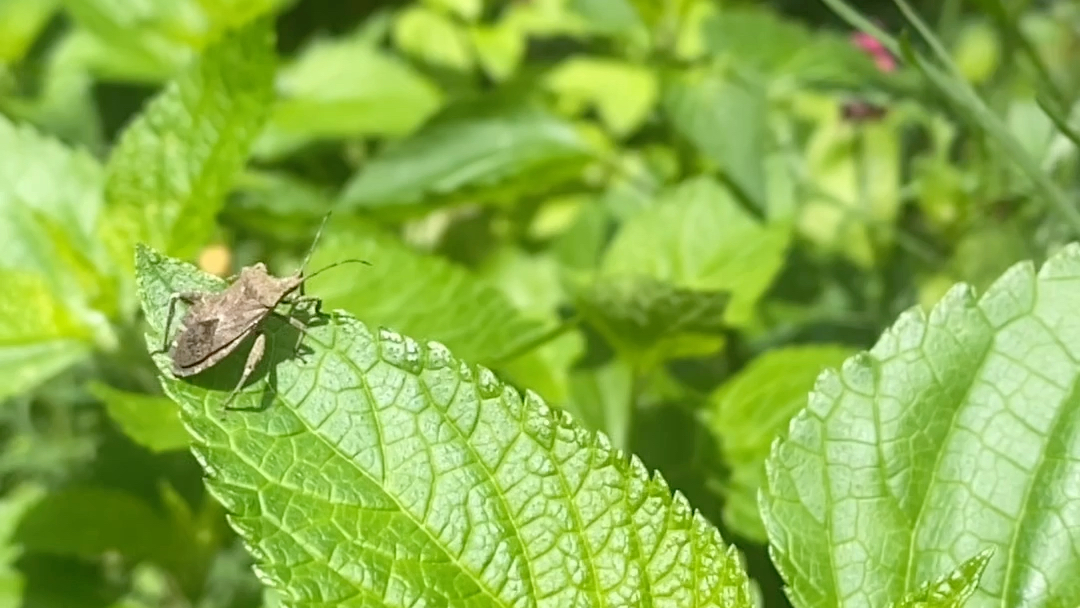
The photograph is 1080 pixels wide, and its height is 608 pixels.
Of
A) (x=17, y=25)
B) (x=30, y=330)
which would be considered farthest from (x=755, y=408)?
(x=17, y=25)

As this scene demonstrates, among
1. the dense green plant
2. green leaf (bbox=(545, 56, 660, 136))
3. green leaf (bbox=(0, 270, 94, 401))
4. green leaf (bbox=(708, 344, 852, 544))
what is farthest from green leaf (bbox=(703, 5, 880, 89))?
green leaf (bbox=(0, 270, 94, 401))

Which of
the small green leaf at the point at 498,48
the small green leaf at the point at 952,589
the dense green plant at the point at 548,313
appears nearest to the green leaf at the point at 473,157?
the dense green plant at the point at 548,313

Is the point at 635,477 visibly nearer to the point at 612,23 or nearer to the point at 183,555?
the point at 183,555

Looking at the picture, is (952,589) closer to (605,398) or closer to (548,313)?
(605,398)

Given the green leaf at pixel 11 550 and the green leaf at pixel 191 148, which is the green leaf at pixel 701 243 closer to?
the green leaf at pixel 191 148

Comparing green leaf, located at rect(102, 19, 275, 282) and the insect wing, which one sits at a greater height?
green leaf, located at rect(102, 19, 275, 282)

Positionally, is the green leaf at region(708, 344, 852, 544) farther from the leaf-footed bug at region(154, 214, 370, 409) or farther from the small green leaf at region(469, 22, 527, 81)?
the small green leaf at region(469, 22, 527, 81)

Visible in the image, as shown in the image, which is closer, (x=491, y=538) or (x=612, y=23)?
(x=491, y=538)

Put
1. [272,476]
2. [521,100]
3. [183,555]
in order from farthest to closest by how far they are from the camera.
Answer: [521,100], [183,555], [272,476]

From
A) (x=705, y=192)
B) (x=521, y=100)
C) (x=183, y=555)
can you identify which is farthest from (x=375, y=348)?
(x=521, y=100)
